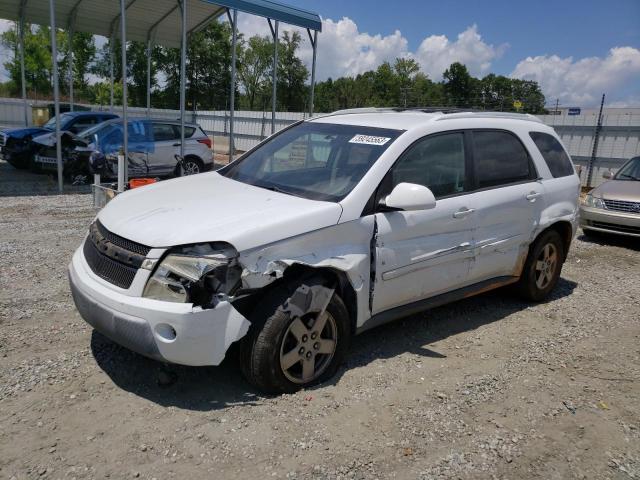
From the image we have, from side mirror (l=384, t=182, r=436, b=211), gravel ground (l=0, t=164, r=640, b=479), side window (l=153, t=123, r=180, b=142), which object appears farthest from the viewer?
side window (l=153, t=123, r=180, b=142)

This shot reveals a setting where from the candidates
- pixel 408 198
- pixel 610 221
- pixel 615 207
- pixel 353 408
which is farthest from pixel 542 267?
pixel 615 207

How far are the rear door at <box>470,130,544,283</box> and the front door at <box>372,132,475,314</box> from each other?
16cm

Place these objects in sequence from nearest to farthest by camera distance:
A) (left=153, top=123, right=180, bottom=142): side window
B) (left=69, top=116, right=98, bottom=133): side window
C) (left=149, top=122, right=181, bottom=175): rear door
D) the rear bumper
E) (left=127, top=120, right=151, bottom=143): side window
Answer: the rear bumper
(left=127, top=120, right=151, bottom=143): side window
(left=149, top=122, right=181, bottom=175): rear door
(left=153, top=123, right=180, bottom=142): side window
(left=69, top=116, right=98, bottom=133): side window

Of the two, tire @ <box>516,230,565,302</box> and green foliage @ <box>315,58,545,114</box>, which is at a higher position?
green foliage @ <box>315,58,545,114</box>

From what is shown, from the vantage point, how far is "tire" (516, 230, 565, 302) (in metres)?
5.29

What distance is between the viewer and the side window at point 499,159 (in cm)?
458

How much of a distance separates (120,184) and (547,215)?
668 cm

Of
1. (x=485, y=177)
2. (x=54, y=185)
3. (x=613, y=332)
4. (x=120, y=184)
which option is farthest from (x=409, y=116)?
(x=54, y=185)

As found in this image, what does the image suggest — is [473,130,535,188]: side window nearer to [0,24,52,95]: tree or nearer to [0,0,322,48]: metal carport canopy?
[0,0,322,48]: metal carport canopy

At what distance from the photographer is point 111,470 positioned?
2.67m

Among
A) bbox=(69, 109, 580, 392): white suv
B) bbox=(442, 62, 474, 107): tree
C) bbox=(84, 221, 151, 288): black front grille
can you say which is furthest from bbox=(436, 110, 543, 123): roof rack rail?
bbox=(442, 62, 474, 107): tree

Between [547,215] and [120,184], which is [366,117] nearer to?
[547,215]

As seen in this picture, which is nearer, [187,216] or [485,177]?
[187,216]

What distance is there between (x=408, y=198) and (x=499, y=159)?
162cm
